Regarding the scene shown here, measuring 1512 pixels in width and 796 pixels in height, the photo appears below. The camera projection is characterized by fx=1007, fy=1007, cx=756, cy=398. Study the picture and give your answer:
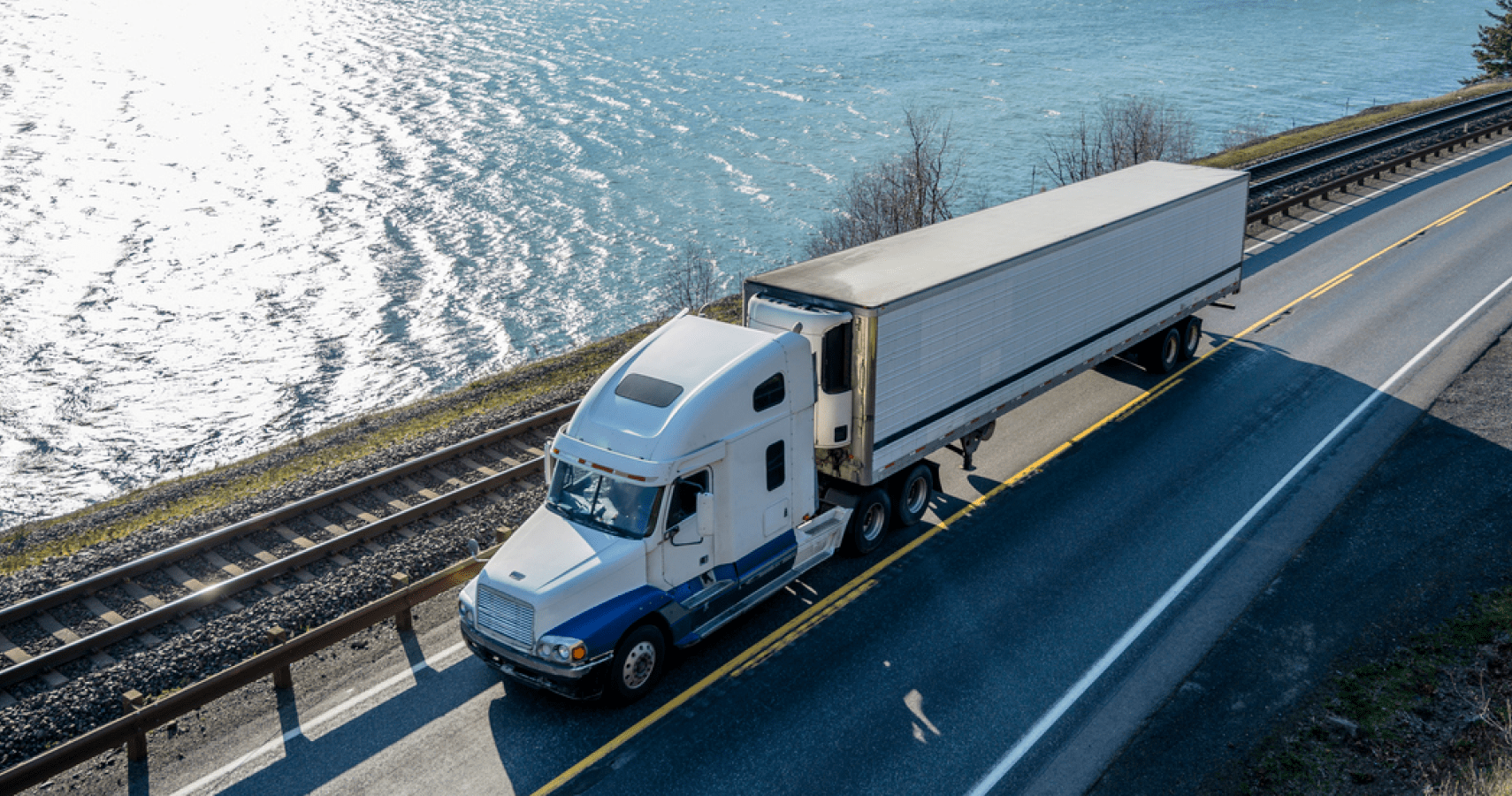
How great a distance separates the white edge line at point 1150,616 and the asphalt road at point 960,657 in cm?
3

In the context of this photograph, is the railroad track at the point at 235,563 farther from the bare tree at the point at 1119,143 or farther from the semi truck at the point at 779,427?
the bare tree at the point at 1119,143

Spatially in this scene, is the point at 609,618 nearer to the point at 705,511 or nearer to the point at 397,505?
the point at 705,511

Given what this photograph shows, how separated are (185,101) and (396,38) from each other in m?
30.4

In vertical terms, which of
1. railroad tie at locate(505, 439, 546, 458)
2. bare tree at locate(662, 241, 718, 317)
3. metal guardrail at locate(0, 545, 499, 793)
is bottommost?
bare tree at locate(662, 241, 718, 317)

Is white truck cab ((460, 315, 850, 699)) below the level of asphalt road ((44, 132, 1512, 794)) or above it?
above

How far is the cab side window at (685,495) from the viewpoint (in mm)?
11875

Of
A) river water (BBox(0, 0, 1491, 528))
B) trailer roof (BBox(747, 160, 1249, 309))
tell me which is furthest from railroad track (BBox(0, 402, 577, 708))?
river water (BBox(0, 0, 1491, 528))

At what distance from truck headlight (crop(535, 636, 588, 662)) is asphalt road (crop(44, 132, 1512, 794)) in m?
1.11

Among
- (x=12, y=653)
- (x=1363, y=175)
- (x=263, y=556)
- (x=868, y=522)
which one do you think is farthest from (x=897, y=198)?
(x=12, y=653)

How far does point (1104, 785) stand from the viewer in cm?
1079

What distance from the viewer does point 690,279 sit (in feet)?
138

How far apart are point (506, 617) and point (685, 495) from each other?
8.18 feet

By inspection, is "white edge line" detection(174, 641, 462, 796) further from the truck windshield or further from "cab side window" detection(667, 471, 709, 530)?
"cab side window" detection(667, 471, 709, 530)

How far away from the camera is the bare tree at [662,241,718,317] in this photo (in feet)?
140
